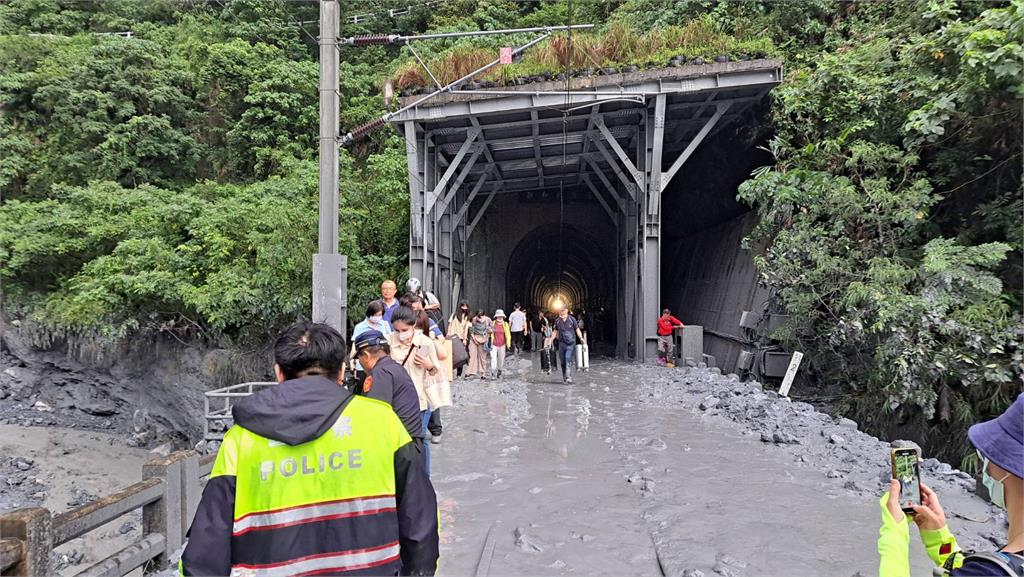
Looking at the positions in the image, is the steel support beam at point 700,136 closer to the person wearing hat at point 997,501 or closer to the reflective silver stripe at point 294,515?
the person wearing hat at point 997,501

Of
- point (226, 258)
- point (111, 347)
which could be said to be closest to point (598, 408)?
point (226, 258)

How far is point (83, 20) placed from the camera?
27.0 meters

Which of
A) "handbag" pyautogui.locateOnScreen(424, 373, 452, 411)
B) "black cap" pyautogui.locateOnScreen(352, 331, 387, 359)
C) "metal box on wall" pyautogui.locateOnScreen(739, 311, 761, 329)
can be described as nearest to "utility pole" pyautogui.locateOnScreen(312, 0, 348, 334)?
"handbag" pyautogui.locateOnScreen(424, 373, 452, 411)

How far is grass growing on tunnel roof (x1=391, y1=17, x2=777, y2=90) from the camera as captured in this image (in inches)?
511

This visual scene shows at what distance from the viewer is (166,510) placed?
4684 mm

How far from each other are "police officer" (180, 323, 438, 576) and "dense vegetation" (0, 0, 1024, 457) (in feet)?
27.8

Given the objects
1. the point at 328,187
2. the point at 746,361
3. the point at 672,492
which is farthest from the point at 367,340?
the point at 746,361

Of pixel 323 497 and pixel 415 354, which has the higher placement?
pixel 415 354

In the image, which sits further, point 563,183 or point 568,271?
point 568,271

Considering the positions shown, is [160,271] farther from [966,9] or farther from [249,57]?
[966,9]

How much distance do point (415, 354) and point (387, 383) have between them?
1.43 m

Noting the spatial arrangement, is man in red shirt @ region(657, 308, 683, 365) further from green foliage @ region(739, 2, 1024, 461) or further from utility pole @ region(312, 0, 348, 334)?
utility pole @ region(312, 0, 348, 334)

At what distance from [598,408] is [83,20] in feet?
97.2

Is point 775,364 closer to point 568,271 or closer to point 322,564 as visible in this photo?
point 322,564
